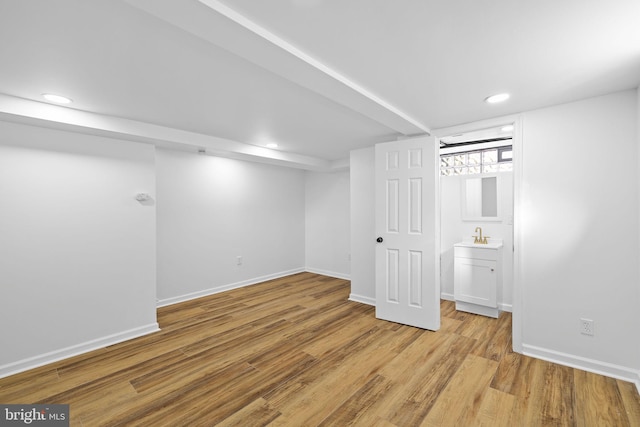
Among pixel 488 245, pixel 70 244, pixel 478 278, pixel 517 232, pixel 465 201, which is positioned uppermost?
pixel 465 201

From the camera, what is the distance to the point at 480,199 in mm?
3934

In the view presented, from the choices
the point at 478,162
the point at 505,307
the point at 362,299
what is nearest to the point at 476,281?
the point at 505,307

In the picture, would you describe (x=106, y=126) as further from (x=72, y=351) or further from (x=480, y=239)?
(x=480, y=239)

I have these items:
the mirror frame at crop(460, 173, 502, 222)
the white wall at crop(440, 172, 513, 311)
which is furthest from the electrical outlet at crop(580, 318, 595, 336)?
the mirror frame at crop(460, 173, 502, 222)

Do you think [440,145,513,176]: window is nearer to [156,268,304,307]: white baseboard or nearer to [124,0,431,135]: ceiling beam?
[124,0,431,135]: ceiling beam

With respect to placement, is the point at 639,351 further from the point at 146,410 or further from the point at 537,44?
the point at 146,410

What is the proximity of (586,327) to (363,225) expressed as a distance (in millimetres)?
2521

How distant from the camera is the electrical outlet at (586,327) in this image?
91.7 inches

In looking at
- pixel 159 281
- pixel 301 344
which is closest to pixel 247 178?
pixel 159 281

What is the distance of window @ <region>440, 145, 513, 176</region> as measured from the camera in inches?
150

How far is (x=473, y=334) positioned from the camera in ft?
9.97

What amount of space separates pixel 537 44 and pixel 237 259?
4577mm

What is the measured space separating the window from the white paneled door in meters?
1.27

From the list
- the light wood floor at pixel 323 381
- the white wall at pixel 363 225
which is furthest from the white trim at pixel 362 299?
the light wood floor at pixel 323 381
